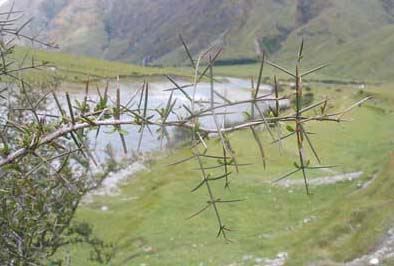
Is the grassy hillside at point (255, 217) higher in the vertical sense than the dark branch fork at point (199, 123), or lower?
lower

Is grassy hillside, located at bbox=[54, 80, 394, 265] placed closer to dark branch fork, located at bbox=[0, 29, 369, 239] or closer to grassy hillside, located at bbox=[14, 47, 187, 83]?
grassy hillside, located at bbox=[14, 47, 187, 83]

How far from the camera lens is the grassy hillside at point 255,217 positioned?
20516mm

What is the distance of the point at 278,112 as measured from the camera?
2.48 m

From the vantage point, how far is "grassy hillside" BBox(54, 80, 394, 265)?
20516mm

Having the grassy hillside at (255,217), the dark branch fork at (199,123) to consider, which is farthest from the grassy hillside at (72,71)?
the grassy hillside at (255,217)

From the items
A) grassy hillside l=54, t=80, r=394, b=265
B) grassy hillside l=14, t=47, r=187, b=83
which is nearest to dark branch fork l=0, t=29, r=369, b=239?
grassy hillside l=14, t=47, r=187, b=83

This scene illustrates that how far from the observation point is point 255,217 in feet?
88.3

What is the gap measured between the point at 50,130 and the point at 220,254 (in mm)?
19817

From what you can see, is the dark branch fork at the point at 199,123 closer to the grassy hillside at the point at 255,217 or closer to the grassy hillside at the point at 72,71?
the grassy hillside at the point at 72,71

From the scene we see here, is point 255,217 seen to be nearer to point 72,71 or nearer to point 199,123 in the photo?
point 199,123

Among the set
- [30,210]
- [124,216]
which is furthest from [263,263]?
[30,210]

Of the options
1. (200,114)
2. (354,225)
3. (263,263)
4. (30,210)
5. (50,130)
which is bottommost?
(263,263)

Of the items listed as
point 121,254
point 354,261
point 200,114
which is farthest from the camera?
point 121,254

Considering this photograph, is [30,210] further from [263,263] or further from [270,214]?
[270,214]
